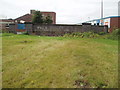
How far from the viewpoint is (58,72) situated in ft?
9.25

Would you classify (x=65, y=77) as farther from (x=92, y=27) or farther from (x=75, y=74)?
(x=92, y=27)

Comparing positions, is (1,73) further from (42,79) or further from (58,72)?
(58,72)

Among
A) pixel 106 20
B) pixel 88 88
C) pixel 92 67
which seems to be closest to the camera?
pixel 88 88

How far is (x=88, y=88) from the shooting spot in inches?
87.0

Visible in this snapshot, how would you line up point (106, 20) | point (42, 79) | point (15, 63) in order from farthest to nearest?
point (106, 20), point (15, 63), point (42, 79)

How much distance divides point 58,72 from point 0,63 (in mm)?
1907

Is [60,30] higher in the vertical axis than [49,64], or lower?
higher

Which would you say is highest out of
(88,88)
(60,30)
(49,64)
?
(60,30)

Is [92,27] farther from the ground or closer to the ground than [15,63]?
farther from the ground

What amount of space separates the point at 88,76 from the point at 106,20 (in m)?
22.2

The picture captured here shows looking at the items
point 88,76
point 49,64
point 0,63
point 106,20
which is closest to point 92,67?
point 88,76

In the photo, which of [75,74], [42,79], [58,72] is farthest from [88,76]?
[42,79]

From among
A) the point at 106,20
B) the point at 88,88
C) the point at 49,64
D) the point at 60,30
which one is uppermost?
the point at 106,20

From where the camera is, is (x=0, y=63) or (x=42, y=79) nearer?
(x=42, y=79)
